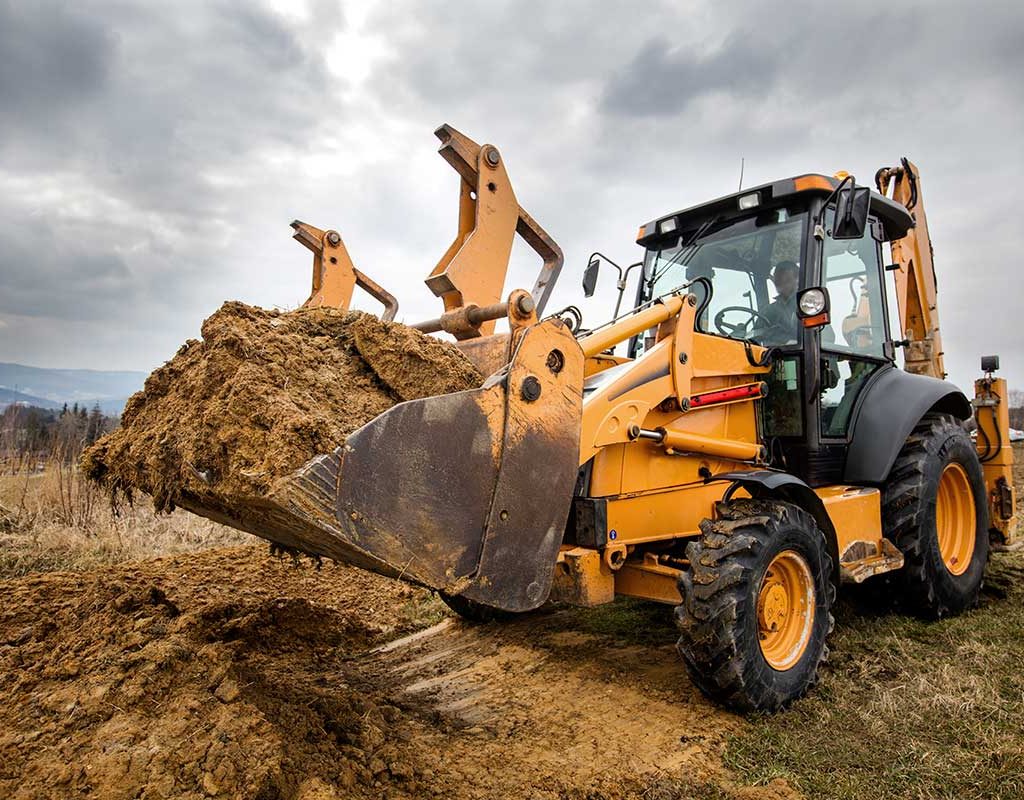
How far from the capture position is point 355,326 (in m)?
3.38

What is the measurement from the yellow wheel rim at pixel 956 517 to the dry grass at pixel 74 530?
6.30 metres

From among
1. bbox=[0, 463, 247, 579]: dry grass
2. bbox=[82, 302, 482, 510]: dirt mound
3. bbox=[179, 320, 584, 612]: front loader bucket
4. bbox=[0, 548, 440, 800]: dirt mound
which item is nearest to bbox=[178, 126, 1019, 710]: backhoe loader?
bbox=[179, 320, 584, 612]: front loader bucket

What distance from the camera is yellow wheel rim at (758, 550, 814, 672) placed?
147 inches

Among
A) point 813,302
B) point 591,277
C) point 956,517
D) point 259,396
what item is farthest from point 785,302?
point 259,396

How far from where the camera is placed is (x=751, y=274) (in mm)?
4949

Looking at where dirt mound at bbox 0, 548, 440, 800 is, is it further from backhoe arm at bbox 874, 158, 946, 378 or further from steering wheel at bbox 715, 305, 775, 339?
backhoe arm at bbox 874, 158, 946, 378

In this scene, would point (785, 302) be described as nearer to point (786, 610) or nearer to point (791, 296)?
point (791, 296)

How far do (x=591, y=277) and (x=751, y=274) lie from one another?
1081mm

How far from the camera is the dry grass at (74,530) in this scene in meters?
6.48

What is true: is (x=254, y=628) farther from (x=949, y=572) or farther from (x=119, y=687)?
(x=949, y=572)

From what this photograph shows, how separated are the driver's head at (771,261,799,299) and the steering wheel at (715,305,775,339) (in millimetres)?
192

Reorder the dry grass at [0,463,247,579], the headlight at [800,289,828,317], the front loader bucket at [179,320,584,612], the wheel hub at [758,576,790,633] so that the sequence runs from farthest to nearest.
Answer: the dry grass at [0,463,247,579]
the headlight at [800,289,828,317]
the wheel hub at [758,576,790,633]
the front loader bucket at [179,320,584,612]

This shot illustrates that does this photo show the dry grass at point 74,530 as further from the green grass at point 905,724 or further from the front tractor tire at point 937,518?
the front tractor tire at point 937,518

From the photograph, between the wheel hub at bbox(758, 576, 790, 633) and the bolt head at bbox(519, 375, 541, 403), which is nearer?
the bolt head at bbox(519, 375, 541, 403)
